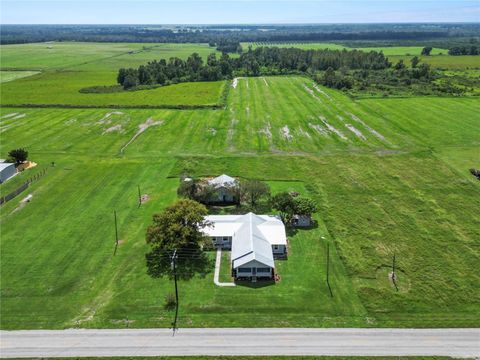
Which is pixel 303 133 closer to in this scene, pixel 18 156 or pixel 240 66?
pixel 18 156

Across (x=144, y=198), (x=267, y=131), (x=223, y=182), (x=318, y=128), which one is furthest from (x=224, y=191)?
(x=318, y=128)

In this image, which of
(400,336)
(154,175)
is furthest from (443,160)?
(154,175)

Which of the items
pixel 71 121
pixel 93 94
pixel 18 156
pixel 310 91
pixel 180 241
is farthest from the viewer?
pixel 310 91

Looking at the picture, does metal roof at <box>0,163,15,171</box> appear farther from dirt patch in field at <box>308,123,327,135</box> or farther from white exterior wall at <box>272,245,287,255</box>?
dirt patch in field at <box>308,123,327,135</box>

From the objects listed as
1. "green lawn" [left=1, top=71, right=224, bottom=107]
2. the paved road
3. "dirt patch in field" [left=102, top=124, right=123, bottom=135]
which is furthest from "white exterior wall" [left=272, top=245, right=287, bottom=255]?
"green lawn" [left=1, top=71, right=224, bottom=107]

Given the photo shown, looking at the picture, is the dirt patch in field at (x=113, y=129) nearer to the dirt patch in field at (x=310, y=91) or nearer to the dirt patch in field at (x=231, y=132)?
the dirt patch in field at (x=231, y=132)

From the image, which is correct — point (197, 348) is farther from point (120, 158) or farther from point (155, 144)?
point (155, 144)

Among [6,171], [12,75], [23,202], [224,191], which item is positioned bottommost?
[12,75]
